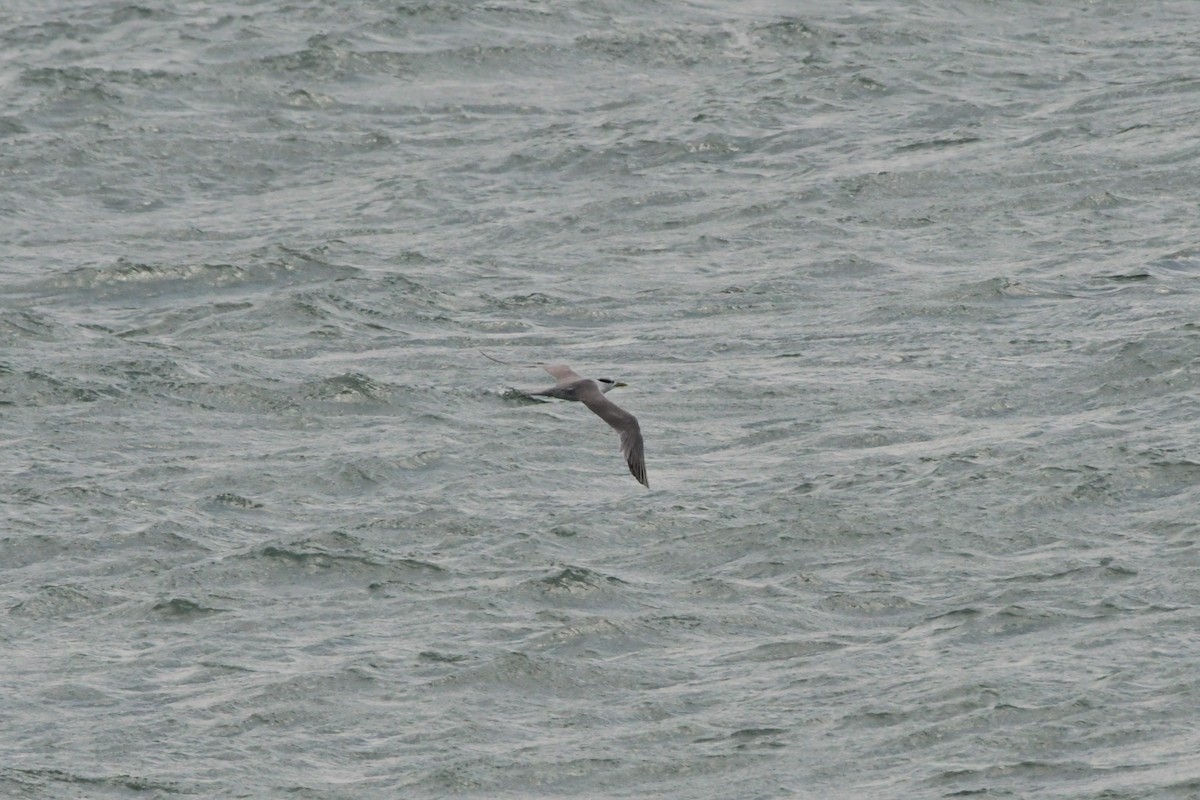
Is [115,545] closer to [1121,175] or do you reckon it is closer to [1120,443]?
[1120,443]

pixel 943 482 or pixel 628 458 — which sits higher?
pixel 628 458

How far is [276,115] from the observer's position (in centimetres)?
3078

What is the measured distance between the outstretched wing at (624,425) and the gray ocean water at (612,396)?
6.42 ft

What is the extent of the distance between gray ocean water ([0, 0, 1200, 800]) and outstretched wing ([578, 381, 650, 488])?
6.42 ft

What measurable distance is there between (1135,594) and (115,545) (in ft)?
26.9

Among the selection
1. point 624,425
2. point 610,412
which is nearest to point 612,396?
point 610,412

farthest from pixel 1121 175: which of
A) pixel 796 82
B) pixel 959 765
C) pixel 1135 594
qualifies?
pixel 959 765

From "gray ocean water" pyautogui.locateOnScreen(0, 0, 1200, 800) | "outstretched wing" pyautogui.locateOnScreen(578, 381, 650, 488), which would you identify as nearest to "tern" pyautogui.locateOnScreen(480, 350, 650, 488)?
"outstretched wing" pyautogui.locateOnScreen(578, 381, 650, 488)

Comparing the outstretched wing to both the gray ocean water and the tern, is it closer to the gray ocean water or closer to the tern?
the tern

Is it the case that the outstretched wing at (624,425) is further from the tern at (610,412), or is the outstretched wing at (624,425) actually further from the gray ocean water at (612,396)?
the gray ocean water at (612,396)

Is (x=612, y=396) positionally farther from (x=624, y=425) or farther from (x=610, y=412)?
(x=624, y=425)

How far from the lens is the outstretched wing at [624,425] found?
16734mm

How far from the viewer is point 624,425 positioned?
17016 millimetres

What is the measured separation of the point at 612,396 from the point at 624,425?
238 inches
